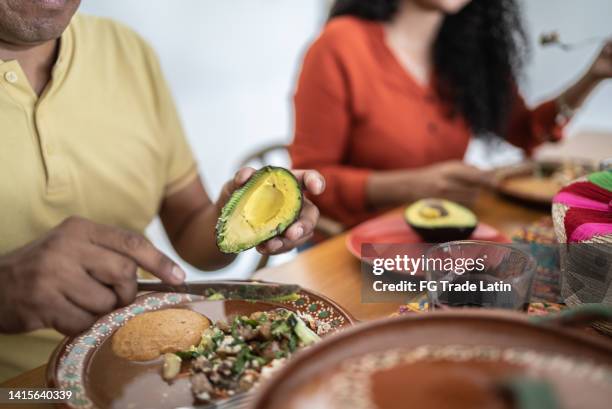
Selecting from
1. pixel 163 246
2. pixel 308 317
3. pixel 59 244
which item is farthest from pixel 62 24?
Answer: pixel 163 246

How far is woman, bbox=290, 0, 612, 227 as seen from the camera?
161 cm

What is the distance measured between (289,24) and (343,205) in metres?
3.08

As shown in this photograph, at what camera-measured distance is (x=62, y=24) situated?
35.8 inches

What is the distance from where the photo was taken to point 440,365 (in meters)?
0.46

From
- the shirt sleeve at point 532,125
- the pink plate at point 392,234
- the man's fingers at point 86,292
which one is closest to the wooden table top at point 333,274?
the pink plate at point 392,234

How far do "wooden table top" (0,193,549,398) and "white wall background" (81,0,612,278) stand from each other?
172cm

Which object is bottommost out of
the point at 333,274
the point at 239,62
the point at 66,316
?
the point at 239,62

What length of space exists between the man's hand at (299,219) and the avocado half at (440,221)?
11.3 inches

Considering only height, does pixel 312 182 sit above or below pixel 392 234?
above

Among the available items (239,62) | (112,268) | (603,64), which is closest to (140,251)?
(112,268)

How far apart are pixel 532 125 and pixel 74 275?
1.63 m

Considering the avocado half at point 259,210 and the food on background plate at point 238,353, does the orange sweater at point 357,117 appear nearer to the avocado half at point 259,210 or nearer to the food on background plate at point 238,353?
the avocado half at point 259,210

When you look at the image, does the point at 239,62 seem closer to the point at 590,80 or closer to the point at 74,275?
the point at 590,80

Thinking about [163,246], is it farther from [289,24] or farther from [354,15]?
[289,24]
